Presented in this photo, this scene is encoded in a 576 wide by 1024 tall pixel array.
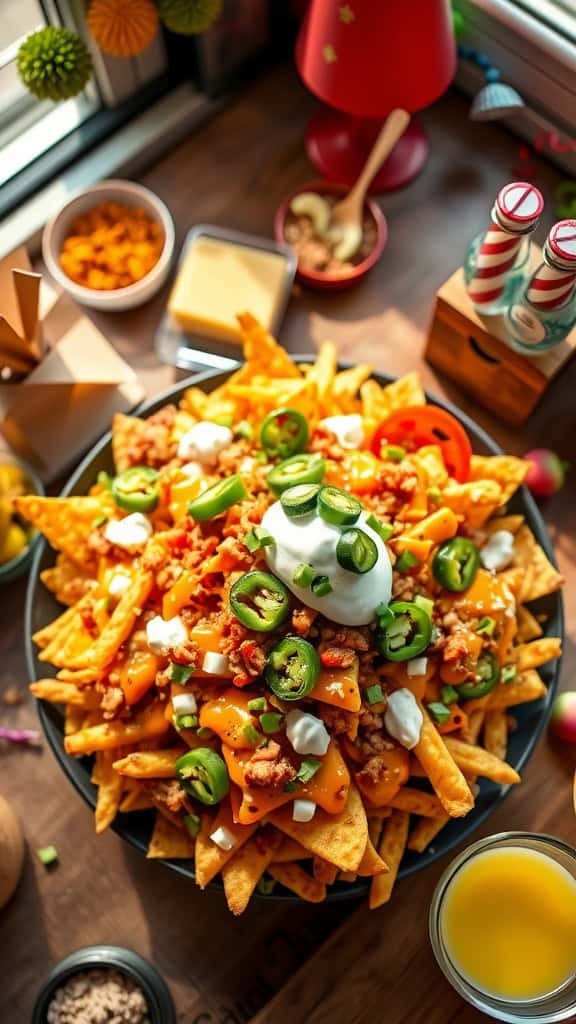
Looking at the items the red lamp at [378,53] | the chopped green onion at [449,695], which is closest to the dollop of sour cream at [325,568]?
the chopped green onion at [449,695]

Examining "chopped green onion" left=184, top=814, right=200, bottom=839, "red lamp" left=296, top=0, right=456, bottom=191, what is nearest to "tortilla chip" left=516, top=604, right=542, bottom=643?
"chopped green onion" left=184, top=814, right=200, bottom=839

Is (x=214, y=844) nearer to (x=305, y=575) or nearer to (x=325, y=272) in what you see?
(x=305, y=575)

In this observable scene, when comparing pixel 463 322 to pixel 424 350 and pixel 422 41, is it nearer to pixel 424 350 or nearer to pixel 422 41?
pixel 424 350

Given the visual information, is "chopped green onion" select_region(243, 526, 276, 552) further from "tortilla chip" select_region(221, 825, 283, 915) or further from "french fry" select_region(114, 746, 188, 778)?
"tortilla chip" select_region(221, 825, 283, 915)

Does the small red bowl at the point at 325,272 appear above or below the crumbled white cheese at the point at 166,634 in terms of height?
above

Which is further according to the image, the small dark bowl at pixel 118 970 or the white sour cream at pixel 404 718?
the small dark bowl at pixel 118 970

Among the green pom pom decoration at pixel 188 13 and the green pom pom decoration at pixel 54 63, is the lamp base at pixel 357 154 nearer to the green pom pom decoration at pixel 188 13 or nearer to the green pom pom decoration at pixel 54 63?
the green pom pom decoration at pixel 188 13

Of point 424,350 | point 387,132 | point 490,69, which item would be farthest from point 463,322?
point 490,69

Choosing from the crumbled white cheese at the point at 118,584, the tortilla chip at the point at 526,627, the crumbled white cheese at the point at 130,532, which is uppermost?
the crumbled white cheese at the point at 130,532
